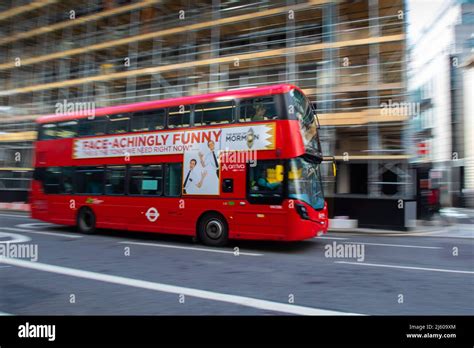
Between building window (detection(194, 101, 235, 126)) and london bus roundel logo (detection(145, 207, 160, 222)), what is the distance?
278 centimetres

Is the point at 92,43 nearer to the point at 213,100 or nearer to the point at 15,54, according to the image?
the point at 15,54

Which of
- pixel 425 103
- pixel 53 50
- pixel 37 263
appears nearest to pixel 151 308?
pixel 37 263

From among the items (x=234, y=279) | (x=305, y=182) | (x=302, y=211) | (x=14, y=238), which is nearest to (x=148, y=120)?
(x=305, y=182)

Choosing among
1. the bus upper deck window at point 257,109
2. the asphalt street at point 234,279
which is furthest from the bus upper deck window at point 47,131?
the bus upper deck window at point 257,109

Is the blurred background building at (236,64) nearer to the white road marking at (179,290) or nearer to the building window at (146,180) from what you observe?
the building window at (146,180)

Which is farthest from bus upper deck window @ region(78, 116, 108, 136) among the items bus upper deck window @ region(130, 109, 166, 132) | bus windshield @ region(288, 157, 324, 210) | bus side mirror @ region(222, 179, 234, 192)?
bus windshield @ region(288, 157, 324, 210)

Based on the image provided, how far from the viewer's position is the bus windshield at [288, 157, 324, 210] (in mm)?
8648

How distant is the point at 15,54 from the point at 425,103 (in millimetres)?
32030

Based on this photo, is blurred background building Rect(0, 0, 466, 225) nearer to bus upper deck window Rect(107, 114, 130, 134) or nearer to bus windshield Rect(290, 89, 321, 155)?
bus windshield Rect(290, 89, 321, 155)

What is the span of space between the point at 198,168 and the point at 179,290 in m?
4.88

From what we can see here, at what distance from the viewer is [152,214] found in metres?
10.7

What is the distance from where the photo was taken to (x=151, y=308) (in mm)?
4512

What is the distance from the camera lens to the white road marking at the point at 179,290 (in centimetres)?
448

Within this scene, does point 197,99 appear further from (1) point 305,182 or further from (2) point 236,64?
(2) point 236,64
